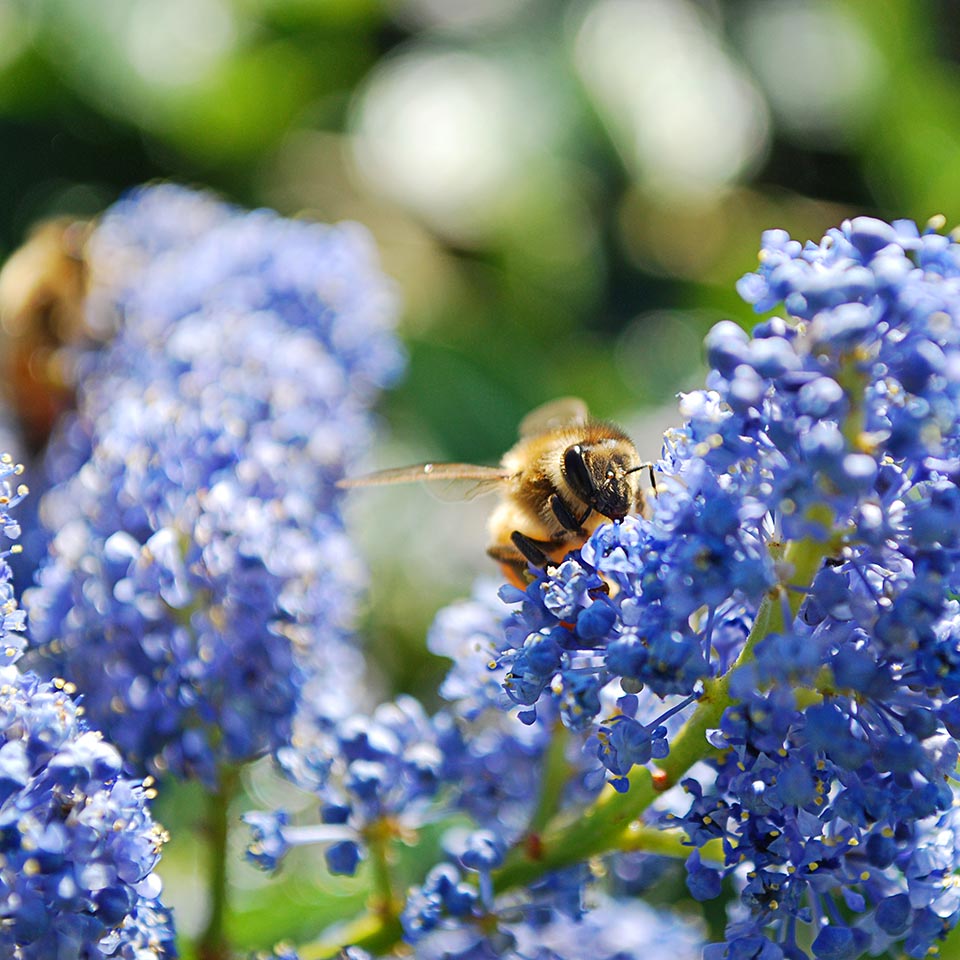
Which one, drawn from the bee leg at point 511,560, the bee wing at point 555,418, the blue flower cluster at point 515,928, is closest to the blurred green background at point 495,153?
the bee wing at point 555,418

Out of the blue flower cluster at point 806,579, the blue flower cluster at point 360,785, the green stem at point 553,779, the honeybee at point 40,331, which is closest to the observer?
the blue flower cluster at point 806,579

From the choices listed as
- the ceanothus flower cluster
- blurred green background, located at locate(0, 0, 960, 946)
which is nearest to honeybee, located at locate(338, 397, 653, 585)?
the ceanothus flower cluster

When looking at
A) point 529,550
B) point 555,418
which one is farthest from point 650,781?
point 555,418

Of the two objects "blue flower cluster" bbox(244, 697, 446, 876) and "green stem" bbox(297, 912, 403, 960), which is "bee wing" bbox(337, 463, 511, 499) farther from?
"green stem" bbox(297, 912, 403, 960)

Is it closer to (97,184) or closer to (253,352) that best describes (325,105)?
(97,184)

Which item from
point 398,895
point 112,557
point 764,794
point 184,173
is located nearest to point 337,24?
point 184,173

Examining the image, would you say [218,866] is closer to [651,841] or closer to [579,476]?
[651,841]

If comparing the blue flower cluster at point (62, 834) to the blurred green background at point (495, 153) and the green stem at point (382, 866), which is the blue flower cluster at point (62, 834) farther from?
the blurred green background at point (495, 153)
